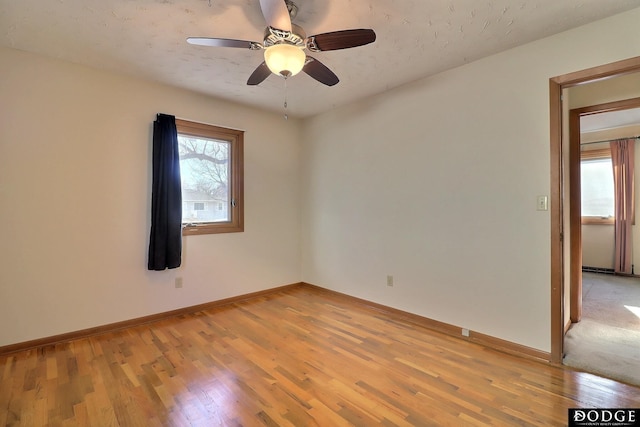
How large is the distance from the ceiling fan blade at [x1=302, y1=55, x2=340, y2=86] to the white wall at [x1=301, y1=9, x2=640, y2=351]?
4.03 feet

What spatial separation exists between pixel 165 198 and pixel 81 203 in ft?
2.25

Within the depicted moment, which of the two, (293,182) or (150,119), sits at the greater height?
(150,119)

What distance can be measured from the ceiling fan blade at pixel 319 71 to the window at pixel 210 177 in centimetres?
182

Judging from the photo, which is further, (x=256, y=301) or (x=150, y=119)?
(x=256, y=301)

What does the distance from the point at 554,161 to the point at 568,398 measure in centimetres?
159

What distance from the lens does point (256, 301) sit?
3.72 metres

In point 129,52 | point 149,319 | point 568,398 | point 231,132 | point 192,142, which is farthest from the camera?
point 231,132

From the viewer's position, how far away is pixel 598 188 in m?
5.25

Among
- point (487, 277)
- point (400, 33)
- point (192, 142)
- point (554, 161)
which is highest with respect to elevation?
point (400, 33)

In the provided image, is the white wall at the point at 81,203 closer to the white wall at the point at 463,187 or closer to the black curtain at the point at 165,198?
the black curtain at the point at 165,198

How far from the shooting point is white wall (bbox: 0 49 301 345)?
2400 millimetres

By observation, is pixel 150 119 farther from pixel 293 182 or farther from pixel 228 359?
pixel 228 359

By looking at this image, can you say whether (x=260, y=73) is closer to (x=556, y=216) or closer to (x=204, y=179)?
(x=204, y=179)

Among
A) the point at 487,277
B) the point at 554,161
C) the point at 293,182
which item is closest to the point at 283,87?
the point at 293,182
